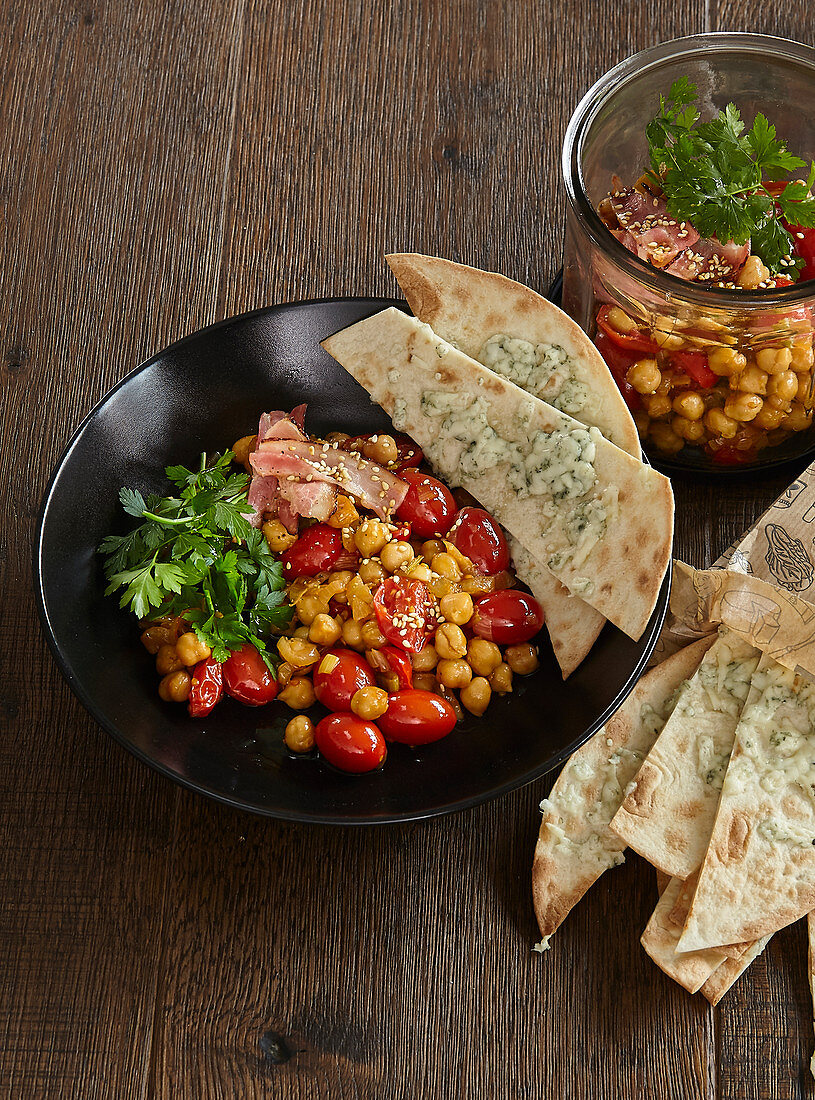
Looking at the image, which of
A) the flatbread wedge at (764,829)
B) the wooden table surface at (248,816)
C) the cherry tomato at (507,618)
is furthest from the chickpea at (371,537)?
the flatbread wedge at (764,829)

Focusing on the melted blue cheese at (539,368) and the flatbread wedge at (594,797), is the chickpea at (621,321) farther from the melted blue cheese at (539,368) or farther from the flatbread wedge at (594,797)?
the flatbread wedge at (594,797)

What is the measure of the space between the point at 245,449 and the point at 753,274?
44.5 inches

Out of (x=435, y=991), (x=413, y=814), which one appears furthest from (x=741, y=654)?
(x=435, y=991)

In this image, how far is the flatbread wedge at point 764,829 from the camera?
192 centimetres

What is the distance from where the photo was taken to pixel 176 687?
6.85 feet

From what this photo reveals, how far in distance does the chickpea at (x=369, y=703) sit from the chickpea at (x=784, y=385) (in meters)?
0.99

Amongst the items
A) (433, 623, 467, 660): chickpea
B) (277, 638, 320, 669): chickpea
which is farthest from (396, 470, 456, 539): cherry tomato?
(277, 638, 320, 669): chickpea

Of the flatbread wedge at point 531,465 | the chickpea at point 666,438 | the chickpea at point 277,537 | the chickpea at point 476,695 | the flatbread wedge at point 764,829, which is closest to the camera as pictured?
the flatbread wedge at point 764,829

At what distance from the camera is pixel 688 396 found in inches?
87.3

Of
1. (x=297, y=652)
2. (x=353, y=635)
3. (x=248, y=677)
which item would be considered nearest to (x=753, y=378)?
(x=353, y=635)

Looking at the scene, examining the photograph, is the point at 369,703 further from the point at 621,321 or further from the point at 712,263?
the point at 712,263

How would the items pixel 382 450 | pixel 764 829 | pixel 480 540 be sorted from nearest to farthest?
pixel 764 829
pixel 480 540
pixel 382 450

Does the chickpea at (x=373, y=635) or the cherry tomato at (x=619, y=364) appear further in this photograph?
the cherry tomato at (x=619, y=364)

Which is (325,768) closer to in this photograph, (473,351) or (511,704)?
(511,704)
